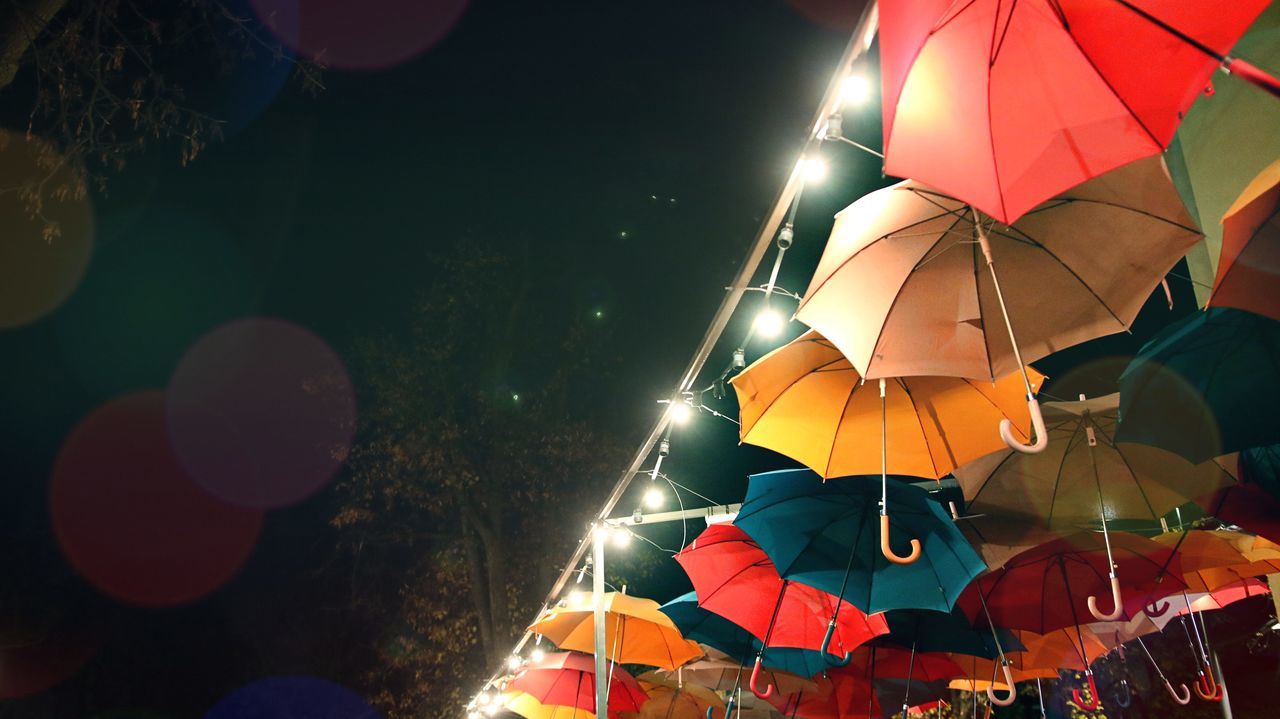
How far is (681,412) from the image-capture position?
17.4 feet

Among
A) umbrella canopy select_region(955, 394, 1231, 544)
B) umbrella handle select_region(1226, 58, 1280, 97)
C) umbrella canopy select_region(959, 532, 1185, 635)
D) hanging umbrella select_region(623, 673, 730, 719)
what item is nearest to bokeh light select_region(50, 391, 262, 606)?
hanging umbrella select_region(623, 673, 730, 719)

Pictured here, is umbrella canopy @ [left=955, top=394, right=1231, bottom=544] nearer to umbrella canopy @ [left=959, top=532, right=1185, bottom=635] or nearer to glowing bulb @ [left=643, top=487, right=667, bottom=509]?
umbrella canopy @ [left=959, top=532, right=1185, bottom=635]

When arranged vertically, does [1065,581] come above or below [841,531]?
above

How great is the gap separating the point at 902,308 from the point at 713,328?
166 centimetres

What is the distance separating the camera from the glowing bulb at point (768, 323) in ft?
14.1

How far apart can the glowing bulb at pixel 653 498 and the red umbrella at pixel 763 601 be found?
3.57 ft

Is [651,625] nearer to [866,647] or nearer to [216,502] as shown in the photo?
[866,647]

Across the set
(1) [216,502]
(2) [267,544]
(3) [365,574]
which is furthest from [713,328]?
(1) [216,502]

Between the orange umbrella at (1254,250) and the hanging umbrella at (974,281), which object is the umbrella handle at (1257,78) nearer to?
the orange umbrella at (1254,250)

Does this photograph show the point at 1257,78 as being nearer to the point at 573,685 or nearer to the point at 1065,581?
the point at 1065,581

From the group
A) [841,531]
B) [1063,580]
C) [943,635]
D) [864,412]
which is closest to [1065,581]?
[1063,580]

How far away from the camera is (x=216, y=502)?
17344 mm

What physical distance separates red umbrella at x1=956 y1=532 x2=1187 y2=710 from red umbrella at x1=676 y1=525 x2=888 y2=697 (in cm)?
81

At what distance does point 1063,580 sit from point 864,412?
2220 millimetres
